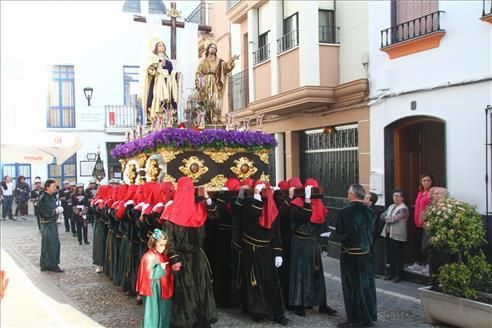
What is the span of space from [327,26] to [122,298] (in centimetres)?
757

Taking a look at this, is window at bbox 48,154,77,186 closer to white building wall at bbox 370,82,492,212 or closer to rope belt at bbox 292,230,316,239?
white building wall at bbox 370,82,492,212

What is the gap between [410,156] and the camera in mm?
10438

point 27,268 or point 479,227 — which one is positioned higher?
point 479,227

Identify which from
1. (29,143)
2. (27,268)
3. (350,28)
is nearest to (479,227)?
(350,28)

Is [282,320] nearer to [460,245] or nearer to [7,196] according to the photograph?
[460,245]

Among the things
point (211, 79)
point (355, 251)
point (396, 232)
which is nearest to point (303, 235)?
point (355, 251)

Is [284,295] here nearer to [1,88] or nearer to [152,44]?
[152,44]

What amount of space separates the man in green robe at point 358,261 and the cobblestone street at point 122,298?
349 mm

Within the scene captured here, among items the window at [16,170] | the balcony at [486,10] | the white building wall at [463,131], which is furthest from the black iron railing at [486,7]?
the window at [16,170]

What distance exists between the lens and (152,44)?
988 centimetres

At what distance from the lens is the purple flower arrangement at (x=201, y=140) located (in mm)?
8016

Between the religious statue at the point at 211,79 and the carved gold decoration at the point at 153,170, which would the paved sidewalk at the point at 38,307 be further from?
the religious statue at the point at 211,79

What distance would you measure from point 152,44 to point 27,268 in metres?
5.37

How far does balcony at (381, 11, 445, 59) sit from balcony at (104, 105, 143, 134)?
54.6ft
